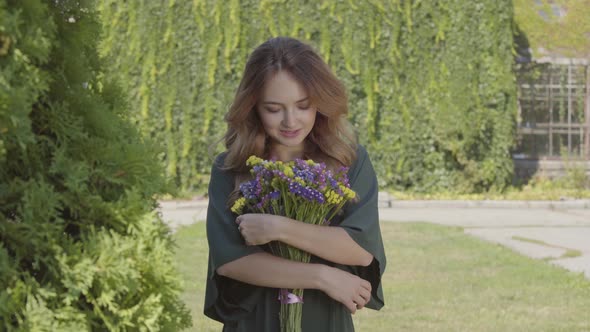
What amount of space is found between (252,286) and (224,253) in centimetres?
17

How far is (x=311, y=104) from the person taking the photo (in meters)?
2.43

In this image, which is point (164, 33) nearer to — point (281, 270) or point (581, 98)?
point (581, 98)

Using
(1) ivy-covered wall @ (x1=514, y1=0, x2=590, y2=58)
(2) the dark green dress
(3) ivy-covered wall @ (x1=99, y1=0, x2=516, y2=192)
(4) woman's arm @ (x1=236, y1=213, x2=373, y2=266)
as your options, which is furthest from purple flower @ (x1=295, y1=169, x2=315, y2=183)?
(1) ivy-covered wall @ (x1=514, y1=0, x2=590, y2=58)

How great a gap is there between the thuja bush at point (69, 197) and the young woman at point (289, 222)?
1.29 ft

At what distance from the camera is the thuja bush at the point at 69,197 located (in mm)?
1647

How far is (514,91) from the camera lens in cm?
1347

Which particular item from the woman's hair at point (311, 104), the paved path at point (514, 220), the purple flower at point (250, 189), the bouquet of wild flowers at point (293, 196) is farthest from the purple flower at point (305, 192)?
the paved path at point (514, 220)

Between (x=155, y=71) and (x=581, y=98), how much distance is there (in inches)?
302

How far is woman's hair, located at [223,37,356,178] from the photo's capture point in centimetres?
242

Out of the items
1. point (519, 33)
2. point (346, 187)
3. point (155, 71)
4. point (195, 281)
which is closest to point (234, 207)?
point (346, 187)

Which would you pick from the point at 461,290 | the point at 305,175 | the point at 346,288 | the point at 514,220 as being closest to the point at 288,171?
the point at 305,175

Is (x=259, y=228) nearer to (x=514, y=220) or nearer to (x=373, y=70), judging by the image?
(x=514, y=220)

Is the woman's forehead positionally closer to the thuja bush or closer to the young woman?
the young woman

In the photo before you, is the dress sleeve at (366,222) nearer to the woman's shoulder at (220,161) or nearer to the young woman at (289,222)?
the young woman at (289,222)
